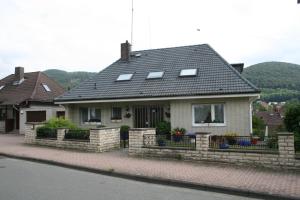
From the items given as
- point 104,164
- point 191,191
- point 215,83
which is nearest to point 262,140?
point 191,191

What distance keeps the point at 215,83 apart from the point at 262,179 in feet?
29.9

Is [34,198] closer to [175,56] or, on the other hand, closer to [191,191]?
[191,191]

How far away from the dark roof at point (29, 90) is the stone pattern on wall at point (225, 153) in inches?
684

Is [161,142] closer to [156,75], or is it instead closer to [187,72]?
[187,72]

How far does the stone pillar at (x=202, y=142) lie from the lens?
11.6 m

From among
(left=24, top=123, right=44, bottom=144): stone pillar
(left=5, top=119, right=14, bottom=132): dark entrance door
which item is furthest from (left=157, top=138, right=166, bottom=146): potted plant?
(left=5, top=119, right=14, bottom=132): dark entrance door

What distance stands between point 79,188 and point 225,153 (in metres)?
5.13

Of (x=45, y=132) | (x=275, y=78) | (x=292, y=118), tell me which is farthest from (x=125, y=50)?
(x=275, y=78)

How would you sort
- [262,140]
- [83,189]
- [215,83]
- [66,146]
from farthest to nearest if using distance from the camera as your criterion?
[215,83] < [66,146] < [262,140] < [83,189]

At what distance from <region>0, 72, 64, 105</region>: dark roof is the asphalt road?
19.0 metres

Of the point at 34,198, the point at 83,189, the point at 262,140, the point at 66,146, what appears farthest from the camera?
the point at 66,146

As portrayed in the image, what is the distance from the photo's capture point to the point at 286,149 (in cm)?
1005

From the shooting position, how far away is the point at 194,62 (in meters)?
20.5

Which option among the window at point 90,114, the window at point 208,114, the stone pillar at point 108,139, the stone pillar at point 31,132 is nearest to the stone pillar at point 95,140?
the stone pillar at point 108,139
